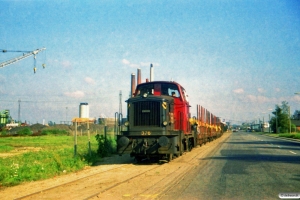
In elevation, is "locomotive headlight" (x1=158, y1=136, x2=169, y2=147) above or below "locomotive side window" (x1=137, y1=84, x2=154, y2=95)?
below

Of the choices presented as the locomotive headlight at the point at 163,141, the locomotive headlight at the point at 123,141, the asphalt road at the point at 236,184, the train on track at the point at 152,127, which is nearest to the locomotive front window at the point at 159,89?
the train on track at the point at 152,127

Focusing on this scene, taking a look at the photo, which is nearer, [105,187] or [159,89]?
[105,187]

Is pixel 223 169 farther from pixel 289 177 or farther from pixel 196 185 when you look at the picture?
pixel 196 185

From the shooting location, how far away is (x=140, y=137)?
12.5 m

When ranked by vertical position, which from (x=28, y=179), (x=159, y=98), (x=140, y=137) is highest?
(x=159, y=98)

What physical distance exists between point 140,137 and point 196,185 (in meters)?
4.95

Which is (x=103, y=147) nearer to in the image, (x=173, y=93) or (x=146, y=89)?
(x=146, y=89)

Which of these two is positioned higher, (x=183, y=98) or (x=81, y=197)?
(x=183, y=98)

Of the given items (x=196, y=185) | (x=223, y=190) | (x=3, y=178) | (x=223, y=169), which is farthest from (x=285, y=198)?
(x=3, y=178)

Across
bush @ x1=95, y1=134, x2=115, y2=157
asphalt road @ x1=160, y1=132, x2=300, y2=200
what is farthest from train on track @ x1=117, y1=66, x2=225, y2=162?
bush @ x1=95, y1=134, x2=115, y2=157

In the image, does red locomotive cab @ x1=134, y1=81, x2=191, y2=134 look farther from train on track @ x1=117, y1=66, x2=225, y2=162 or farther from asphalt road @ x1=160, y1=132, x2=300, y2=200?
asphalt road @ x1=160, y1=132, x2=300, y2=200

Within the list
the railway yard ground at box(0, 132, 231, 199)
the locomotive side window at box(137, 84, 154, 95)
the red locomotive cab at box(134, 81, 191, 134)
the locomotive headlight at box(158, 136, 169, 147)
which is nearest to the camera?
the railway yard ground at box(0, 132, 231, 199)

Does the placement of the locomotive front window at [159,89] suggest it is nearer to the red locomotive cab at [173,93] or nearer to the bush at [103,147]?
the red locomotive cab at [173,93]

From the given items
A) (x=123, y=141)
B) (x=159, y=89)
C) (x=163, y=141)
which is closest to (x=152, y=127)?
(x=163, y=141)
